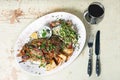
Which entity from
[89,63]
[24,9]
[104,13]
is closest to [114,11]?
[104,13]

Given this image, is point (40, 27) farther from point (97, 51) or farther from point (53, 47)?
point (97, 51)

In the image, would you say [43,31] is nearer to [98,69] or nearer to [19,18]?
[19,18]
